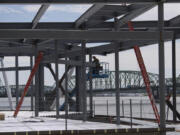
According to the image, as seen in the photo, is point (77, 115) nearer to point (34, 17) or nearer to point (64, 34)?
point (34, 17)

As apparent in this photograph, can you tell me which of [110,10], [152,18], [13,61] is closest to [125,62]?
[13,61]

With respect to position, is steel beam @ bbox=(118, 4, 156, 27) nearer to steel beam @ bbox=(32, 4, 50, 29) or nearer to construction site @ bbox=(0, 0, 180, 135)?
construction site @ bbox=(0, 0, 180, 135)

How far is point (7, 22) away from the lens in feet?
65.8

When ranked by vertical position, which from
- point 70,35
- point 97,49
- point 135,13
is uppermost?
point 135,13

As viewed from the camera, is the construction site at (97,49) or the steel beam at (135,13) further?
the steel beam at (135,13)

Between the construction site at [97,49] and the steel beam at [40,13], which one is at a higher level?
the steel beam at [40,13]

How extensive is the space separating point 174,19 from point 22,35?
9.59 metres

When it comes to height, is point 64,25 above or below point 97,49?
above

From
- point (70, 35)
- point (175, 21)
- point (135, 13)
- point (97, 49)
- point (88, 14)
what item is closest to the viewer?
point (70, 35)

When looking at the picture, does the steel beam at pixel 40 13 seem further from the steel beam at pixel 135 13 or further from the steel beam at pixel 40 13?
the steel beam at pixel 135 13

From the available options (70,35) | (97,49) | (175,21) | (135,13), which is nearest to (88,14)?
(135,13)

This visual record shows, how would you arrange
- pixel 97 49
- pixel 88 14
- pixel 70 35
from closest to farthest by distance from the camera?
pixel 70 35
pixel 88 14
pixel 97 49

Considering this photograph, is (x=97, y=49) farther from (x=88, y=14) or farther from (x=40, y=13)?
(x=40, y=13)

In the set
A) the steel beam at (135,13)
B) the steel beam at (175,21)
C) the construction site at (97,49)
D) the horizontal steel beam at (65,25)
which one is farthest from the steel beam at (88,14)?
the steel beam at (175,21)
